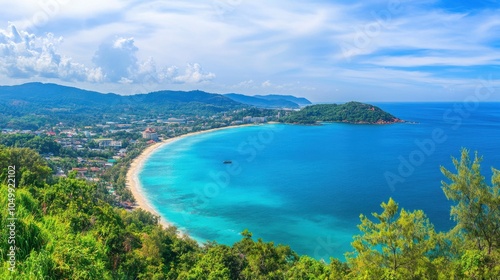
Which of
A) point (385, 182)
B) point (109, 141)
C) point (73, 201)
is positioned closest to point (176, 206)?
point (73, 201)

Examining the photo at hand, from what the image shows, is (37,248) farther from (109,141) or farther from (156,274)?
(109,141)

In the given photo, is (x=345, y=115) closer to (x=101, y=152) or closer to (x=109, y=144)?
(x=109, y=144)

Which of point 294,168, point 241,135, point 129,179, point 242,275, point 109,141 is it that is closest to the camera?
point 242,275

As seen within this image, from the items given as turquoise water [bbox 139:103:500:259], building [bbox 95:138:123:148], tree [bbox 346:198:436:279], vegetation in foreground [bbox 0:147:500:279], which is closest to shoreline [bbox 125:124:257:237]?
turquoise water [bbox 139:103:500:259]

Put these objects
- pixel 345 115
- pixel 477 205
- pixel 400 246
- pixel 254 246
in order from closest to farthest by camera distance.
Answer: pixel 400 246 → pixel 477 205 → pixel 254 246 → pixel 345 115

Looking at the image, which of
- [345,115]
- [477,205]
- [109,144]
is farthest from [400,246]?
[345,115]

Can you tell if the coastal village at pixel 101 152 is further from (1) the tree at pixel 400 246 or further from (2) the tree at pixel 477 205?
(2) the tree at pixel 477 205
